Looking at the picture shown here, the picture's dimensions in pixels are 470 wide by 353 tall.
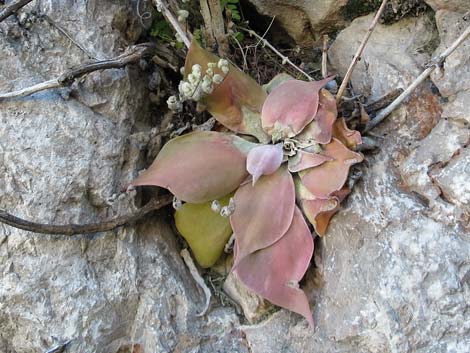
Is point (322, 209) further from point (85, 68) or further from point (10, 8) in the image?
point (10, 8)


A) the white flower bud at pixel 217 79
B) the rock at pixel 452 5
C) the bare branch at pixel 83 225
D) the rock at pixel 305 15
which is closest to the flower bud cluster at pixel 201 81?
the white flower bud at pixel 217 79

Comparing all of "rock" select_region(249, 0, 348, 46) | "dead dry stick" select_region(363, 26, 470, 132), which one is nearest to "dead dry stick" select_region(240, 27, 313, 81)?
"rock" select_region(249, 0, 348, 46)

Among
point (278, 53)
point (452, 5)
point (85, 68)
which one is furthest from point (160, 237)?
point (452, 5)

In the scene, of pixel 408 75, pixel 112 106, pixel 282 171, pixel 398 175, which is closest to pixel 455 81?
pixel 408 75

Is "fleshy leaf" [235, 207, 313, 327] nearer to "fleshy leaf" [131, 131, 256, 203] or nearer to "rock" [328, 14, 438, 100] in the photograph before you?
"fleshy leaf" [131, 131, 256, 203]

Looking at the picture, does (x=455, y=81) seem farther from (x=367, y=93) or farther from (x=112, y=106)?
(x=112, y=106)
